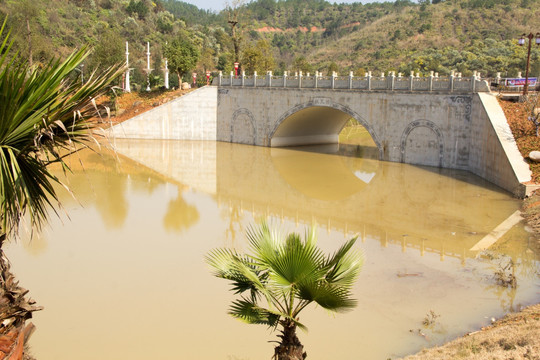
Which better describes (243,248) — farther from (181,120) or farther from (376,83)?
(181,120)

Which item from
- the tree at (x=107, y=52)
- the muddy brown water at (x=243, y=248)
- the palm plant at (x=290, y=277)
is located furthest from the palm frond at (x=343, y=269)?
the tree at (x=107, y=52)

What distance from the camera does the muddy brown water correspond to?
11930mm

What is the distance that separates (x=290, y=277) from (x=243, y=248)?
1005 centimetres

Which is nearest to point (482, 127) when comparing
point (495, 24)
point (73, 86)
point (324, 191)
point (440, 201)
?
point (440, 201)

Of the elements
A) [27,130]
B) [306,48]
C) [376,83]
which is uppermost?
[306,48]

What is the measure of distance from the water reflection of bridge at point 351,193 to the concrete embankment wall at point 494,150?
630 millimetres

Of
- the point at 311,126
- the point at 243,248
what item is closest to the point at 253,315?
the point at 243,248

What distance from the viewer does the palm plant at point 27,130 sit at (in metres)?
5.90

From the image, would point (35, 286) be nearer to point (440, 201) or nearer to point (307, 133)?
point (440, 201)

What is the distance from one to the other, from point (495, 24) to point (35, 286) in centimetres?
6762

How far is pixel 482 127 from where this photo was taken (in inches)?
1080

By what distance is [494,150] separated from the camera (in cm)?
2581

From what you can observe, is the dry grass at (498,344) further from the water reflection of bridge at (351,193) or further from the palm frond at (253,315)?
the water reflection of bridge at (351,193)

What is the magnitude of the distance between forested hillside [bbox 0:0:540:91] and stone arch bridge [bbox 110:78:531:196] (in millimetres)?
6171
